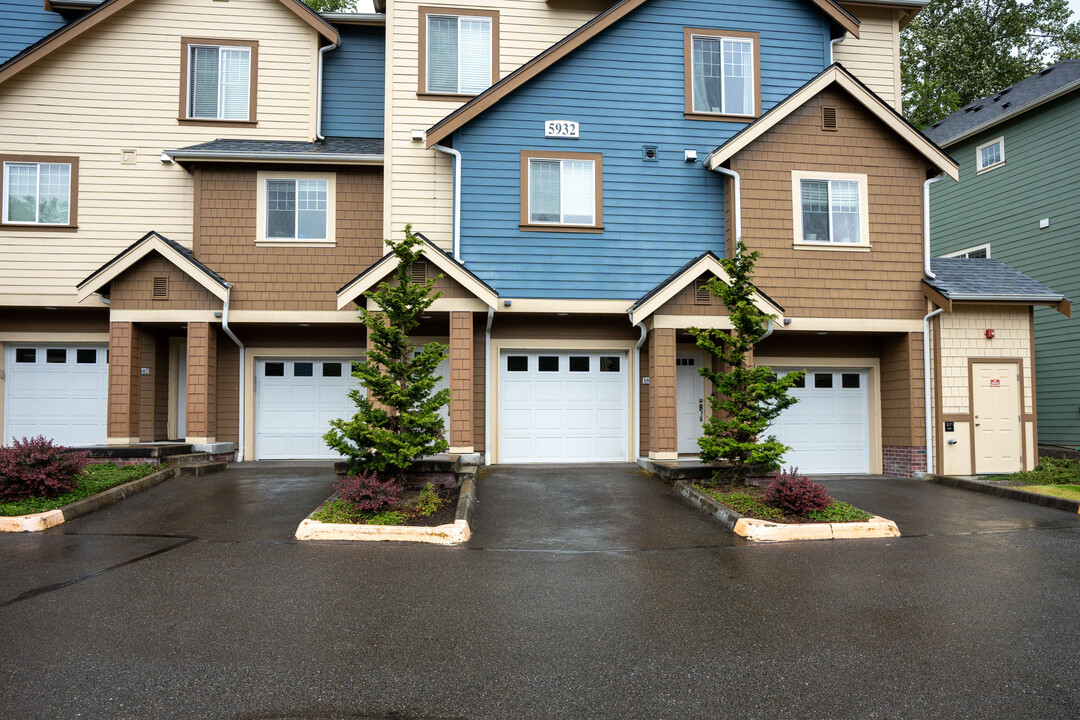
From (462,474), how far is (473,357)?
9.37ft

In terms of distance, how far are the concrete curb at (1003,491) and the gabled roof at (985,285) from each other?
330 cm

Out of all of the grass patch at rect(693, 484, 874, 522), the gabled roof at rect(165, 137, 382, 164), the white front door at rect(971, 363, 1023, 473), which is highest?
the gabled roof at rect(165, 137, 382, 164)

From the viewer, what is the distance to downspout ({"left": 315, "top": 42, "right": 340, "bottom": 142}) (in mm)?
15367

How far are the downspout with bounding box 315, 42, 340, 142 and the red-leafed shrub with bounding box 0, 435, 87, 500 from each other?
8269 mm

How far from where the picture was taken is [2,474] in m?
9.49

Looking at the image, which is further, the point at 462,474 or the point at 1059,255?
the point at 1059,255

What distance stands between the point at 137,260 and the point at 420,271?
5.38 m

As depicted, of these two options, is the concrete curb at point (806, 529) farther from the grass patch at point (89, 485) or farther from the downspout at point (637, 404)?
the grass patch at point (89, 485)

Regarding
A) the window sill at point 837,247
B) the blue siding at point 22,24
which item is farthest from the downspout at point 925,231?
the blue siding at point 22,24

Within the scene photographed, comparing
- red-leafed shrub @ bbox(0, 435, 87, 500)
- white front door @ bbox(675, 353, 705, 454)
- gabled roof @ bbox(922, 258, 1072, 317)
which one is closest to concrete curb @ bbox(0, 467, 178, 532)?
red-leafed shrub @ bbox(0, 435, 87, 500)

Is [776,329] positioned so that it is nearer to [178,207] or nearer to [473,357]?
[473,357]

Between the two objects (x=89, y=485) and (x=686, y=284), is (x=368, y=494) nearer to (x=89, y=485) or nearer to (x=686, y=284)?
(x=89, y=485)

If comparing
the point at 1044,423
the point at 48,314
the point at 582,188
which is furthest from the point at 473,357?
the point at 1044,423

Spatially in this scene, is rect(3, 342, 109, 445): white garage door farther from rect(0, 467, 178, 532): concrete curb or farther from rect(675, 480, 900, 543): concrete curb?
rect(675, 480, 900, 543): concrete curb
